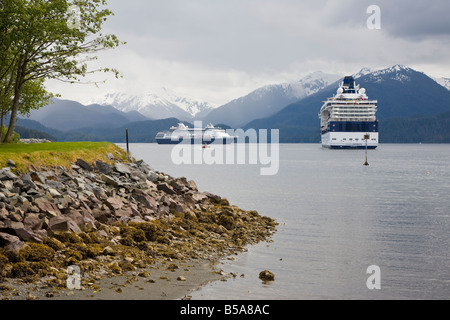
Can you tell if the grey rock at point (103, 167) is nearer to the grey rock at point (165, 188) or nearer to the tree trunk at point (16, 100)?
the grey rock at point (165, 188)

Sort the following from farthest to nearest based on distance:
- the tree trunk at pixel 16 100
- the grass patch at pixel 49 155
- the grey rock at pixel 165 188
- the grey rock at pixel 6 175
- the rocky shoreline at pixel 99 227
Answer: the tree trunk at pixel 16 100 < the grey rock at pixel 165 188 < the grass patch at pixel 49 155 < the grey rock at pixel 6 175 < the rocky shoreline at pixel 99 227

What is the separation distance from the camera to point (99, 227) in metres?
17.6

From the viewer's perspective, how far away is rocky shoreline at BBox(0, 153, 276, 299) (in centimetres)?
1352

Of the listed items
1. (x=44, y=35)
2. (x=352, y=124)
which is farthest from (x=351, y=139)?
(x=44, y=35)

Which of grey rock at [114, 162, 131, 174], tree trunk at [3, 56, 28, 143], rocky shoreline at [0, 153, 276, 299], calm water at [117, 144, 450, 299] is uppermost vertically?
tree trunk at [3, 56, 28, 143]

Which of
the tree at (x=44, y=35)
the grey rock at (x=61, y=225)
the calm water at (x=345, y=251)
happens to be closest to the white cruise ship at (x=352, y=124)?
the calm water at (x=345, y=251)

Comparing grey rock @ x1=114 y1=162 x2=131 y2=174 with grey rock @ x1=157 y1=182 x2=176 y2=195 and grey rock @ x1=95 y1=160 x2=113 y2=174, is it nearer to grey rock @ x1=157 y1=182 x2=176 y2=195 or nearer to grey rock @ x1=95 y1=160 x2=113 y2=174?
grey rock @ x1=95 y1=160 x2=113 y2=174

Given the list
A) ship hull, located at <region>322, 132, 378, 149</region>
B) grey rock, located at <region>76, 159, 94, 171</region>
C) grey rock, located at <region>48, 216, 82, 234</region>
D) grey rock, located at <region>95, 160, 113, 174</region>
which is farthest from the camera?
ship hull, located at <region>322, 132, 378, 149</region>

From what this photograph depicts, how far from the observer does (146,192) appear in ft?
78.3

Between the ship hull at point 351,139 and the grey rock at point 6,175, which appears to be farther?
the ship hull at point 351,139

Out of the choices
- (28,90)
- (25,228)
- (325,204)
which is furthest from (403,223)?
(28,90)

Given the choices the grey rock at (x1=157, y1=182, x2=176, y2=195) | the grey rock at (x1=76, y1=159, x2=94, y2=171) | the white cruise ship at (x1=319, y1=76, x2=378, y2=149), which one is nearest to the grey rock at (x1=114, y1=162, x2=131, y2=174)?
the grey rock at (x1=76, y1=159, x2=94, y2=171)

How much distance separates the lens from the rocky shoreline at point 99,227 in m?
13.5

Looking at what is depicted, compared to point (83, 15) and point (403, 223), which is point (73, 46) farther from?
point (403, 223)
